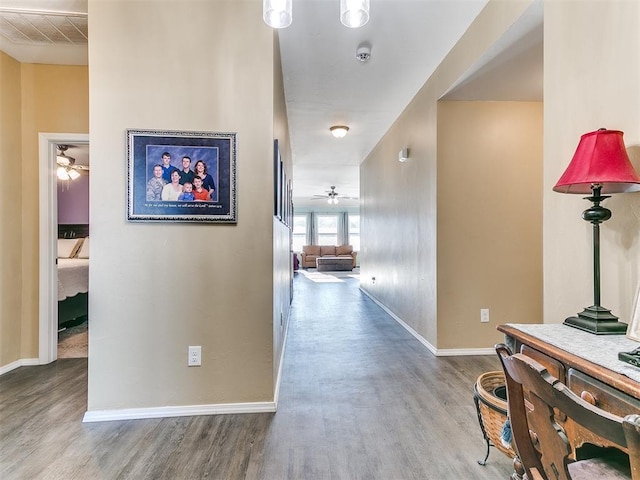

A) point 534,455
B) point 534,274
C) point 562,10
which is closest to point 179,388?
point 534,455

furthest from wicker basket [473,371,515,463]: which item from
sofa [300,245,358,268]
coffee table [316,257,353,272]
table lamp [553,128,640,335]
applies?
sofa [300,245,358,268]

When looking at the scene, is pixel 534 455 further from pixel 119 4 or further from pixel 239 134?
pixel 119 4

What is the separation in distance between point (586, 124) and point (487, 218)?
1705 millimetres

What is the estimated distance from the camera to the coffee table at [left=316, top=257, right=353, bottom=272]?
11.4 metres

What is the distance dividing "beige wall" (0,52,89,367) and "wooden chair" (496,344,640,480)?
3521 millimetres

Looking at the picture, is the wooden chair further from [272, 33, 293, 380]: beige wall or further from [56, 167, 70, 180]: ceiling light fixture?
[56, 167, 70, 180]: ceiling light fixture

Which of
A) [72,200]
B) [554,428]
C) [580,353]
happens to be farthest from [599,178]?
[72,200]

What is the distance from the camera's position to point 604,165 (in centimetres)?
118

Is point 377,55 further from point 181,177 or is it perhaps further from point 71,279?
point 71,279

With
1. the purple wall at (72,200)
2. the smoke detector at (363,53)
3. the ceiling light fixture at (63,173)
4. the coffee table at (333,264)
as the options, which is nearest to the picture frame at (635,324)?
the smoke detector at (363,53)

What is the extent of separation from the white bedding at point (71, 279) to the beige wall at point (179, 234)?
2.48 m

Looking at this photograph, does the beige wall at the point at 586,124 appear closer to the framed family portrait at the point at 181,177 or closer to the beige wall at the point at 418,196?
the beige wall at the point at 418,196

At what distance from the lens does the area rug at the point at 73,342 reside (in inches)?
124

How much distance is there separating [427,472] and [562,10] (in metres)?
2.35
